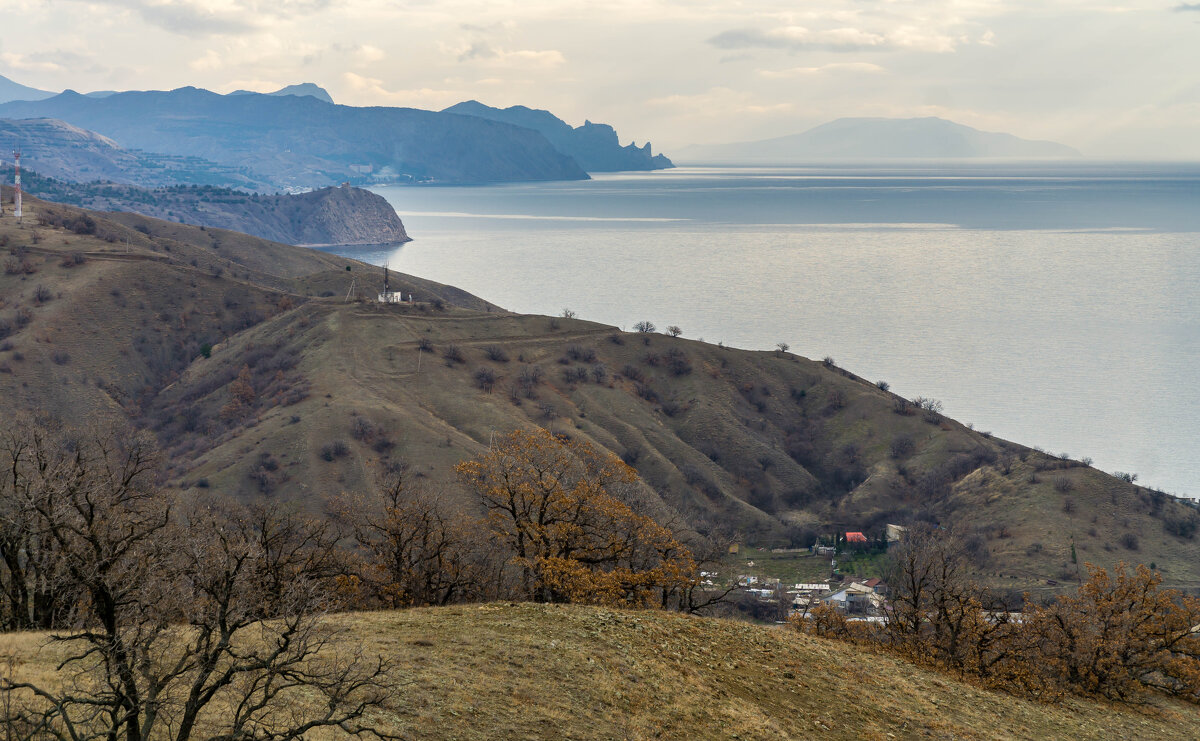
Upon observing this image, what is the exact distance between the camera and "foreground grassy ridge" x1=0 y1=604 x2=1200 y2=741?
1046 inches

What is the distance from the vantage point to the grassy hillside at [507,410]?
92.9 m

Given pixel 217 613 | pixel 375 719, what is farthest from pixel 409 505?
pixel 217 613

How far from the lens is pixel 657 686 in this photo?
2995cm

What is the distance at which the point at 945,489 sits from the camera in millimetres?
108438

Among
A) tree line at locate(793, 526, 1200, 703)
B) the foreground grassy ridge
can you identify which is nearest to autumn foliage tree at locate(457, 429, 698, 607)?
the foreground grassy ridge

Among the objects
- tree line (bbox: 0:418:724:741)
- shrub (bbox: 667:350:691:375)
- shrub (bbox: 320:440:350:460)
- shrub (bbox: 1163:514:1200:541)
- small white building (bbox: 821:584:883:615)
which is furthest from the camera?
shrub (bbox: 667:350:691:375)

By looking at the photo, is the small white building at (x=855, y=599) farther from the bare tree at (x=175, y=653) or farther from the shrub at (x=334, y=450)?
the bare tree at (x=175, y=653)

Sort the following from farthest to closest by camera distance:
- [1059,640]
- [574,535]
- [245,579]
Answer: [574,535]
[1059,640]
[245,579]

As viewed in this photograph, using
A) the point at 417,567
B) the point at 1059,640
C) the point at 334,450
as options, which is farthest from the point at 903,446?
the point at 417,567

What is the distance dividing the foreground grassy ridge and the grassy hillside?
1990 inches

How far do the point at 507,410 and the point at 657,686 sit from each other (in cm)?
8228

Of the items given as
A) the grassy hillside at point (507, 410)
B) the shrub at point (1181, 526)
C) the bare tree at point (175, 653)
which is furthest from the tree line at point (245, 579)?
the shrub at point (1181, 526)

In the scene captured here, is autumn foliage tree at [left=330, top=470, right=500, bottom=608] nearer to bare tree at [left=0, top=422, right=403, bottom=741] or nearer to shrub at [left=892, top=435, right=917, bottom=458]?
bare tree at [left=0, top=422, right=403, bottom=741]

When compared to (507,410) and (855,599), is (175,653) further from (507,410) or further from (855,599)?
(507,410)
